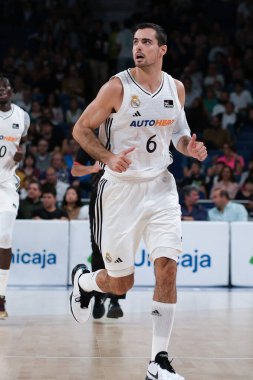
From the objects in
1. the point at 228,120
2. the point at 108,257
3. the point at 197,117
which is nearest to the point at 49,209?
the point at 197,117

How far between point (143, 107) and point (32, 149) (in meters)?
10.0

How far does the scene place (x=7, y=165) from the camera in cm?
923

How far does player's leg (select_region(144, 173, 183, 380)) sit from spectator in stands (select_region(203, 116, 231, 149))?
37.1 feet

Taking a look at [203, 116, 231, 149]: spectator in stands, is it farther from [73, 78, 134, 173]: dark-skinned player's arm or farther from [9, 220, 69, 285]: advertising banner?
[73, 78, 134, 173]: dark-skinned player's arm

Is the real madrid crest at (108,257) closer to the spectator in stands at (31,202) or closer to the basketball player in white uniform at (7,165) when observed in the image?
the basketball player in white uniform at (7,165)

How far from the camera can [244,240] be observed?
12367 mm

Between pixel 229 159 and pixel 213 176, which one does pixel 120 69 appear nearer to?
pixel 229 159

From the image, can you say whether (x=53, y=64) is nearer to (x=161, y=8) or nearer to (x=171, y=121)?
(x=161, y=8)

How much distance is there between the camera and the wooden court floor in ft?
20.6

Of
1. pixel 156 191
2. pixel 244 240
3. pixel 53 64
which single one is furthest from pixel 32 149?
pixel 156 191

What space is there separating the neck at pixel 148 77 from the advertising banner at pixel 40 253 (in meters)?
6.11

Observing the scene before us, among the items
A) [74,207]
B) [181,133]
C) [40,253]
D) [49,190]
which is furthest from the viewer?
[74,207]

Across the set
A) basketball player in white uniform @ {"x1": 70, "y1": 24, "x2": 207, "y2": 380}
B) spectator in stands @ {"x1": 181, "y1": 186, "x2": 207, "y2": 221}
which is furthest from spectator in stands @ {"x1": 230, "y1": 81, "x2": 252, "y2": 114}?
basketball player in white uniform @ {"x1": 70, "y1": 24, "x2": 207, "y2": 380}

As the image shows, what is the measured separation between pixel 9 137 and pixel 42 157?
267 inches
